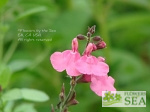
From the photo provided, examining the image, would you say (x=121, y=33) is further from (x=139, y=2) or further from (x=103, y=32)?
(x=103, y=32)

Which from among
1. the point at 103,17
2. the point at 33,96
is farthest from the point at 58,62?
the point at 103,17

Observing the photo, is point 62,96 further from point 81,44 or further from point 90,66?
point 81,44

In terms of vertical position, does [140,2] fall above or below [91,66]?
above

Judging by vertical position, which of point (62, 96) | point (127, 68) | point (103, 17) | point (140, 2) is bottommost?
point (62, 96)

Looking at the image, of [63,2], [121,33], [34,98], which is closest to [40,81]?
[63,2]

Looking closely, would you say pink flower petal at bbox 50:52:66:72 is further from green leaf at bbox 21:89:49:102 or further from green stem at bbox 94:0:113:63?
green stem at bbox 94:0:113:63

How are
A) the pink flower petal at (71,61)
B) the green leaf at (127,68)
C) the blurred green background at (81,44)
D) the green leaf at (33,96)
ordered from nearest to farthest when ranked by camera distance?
the pink flower petal at (71,61) < the green leaf at (33,96) < the blurred green background at (81,44) < the green leaf at (127,68)

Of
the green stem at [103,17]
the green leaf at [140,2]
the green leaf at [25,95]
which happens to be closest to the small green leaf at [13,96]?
the green leaf at [25,95]

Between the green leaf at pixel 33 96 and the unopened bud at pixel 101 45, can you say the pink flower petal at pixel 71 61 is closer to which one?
the unopened bud at pixel 101 45
